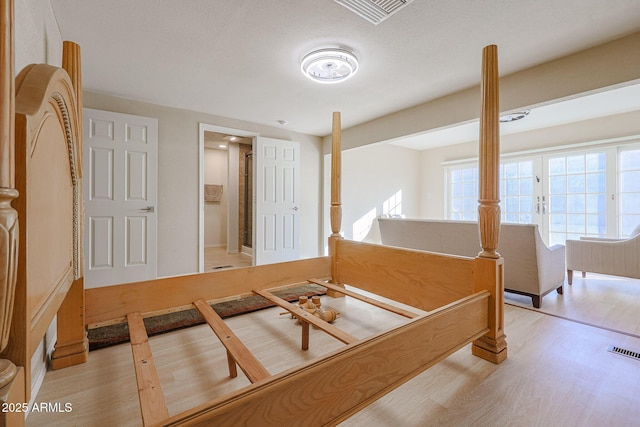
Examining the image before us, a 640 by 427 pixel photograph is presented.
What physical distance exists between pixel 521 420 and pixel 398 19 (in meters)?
2.31

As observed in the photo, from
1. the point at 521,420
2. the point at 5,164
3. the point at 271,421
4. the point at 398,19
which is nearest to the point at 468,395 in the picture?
the point at 521,420

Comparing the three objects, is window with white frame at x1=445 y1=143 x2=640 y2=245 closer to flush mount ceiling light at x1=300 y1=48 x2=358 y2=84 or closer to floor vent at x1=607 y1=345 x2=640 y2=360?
floor vent at x1=607 y1=345 x2=640 y2=360

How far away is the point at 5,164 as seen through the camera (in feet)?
1.43

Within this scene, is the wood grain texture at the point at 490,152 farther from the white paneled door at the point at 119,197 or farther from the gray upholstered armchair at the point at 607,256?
the white paneled door at the point at 119,197

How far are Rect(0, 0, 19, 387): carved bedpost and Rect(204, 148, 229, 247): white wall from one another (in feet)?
21.9

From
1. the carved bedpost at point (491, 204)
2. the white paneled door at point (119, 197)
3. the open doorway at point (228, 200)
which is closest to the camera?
the carved bedpost at point (491, 204)

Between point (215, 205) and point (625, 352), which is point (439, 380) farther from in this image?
point (215, 205)

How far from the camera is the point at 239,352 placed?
1273 millimetres

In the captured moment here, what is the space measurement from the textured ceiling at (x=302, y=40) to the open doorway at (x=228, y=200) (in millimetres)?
1672

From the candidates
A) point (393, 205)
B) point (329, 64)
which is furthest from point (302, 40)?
point (393, 205)

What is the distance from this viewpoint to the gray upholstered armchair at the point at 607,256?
2.86 m

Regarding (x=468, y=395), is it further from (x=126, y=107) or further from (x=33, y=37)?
(x=126, y=107)

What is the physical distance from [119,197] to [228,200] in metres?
2.78

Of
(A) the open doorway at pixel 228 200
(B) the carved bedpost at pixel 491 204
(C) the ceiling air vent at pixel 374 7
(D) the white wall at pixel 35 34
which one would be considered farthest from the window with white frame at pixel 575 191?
(D) the white wall at pixel 35 34
